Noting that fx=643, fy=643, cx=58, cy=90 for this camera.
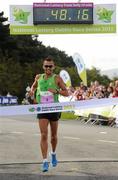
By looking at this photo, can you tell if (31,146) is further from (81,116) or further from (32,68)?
(32,68)

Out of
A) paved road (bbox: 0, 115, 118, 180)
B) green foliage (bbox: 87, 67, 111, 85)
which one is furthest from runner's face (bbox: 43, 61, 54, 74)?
green foliage (bbox: 87, 67, 111, 85)

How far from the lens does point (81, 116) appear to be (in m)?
28.4

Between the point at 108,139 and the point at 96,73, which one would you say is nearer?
the point at 108,139

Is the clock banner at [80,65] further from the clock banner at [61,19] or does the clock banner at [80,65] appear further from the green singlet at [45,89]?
the green singlet at [45,89]

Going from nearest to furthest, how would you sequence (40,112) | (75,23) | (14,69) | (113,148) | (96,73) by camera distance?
(40,112) < (113,148) < (75,23) < (14,69) < (96,73)

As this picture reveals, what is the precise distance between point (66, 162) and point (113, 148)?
9.83ft

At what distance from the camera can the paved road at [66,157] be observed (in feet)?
32.1

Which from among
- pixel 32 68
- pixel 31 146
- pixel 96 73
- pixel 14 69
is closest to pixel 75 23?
pixel 31 146

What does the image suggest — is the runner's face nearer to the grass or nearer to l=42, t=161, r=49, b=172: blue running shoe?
l=42, t=161, r=49, b=172: blue running shoe

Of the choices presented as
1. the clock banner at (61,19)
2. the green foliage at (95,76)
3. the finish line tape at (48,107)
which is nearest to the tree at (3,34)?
the green foliage at (95,76)

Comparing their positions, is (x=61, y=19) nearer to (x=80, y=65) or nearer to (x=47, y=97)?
(x=80, y=65)

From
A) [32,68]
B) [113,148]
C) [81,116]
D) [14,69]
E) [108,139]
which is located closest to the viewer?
[113,148]

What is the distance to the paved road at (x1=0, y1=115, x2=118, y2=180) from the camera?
977 centimetres

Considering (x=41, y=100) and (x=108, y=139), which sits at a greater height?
(x=41, y=100)
